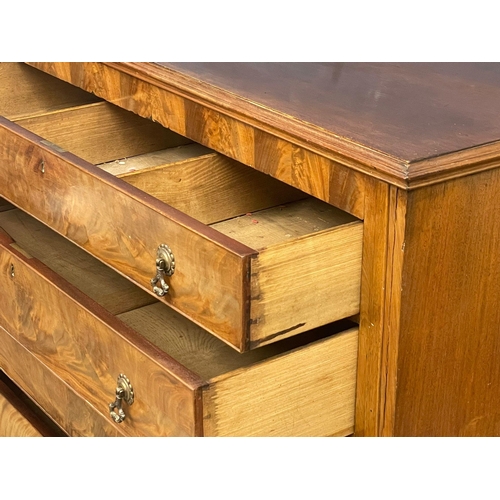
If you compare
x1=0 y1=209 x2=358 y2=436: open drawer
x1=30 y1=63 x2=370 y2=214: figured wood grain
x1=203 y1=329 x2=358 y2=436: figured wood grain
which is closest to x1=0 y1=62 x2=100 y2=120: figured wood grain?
x1=30 y1=63 x2=370 y2=214: figured wood grain

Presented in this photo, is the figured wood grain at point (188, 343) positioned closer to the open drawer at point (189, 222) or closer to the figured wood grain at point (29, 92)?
the open drawer at point (189, 222)

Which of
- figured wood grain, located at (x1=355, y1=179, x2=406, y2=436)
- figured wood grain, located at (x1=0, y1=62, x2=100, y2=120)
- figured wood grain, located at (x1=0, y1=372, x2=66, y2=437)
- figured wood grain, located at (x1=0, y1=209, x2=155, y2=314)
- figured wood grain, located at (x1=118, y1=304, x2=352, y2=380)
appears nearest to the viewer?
figured wood grain, located at (x1=355, y1=179, x2=406, y2=436)

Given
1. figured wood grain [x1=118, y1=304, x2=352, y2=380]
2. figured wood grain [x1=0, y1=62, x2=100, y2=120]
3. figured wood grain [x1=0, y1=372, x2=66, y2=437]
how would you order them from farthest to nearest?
figured wood grain [x1=0, y1=62, x2=100, y2=120]
figured wood grain [x1=0, y1=372, x2=66, y2=437]
figured wood grain [x1=118, y1=304, x2=352, y2=380]

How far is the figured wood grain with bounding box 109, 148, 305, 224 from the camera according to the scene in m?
1.63

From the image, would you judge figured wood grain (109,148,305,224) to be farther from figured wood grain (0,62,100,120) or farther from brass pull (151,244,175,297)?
A: figured wood grain (0,62,100,120)

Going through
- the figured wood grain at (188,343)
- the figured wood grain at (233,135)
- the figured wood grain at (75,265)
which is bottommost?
the figured wood grain at (188,343)

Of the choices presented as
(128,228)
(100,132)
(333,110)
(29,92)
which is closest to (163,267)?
(128,228)

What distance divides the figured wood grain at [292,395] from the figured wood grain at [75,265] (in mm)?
453

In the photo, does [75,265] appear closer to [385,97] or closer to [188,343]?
[188,343]

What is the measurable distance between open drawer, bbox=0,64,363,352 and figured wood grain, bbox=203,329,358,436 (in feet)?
0.17

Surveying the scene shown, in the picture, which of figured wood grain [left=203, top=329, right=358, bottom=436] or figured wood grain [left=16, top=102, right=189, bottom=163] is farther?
figured wood grain [left=16, top=102, right=189, bottom=163]

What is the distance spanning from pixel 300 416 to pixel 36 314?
1.61 feet

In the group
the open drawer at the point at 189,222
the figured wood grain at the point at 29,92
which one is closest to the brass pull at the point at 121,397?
the open drawer at the point at 189,222

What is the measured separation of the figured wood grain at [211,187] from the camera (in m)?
1.63
